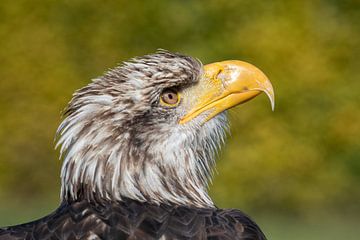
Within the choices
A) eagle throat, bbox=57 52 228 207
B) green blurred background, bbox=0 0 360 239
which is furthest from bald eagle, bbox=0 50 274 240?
green blurred background, bbox=0 0 360 239

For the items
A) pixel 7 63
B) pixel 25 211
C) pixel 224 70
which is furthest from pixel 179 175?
pixel 7 63

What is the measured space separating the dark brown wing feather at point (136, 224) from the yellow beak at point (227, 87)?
83 cm

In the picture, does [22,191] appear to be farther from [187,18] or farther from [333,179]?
[333,179]

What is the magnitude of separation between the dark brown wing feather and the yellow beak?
832 millimetres

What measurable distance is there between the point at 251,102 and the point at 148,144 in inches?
330

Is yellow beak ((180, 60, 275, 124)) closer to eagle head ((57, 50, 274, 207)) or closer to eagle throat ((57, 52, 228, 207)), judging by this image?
eagle head ((57, 50, 274, 207))

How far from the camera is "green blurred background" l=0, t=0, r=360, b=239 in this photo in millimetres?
14398

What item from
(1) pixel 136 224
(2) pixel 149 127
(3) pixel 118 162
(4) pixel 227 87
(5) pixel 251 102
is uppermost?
(4) pixel 227 87

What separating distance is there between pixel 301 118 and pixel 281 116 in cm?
27

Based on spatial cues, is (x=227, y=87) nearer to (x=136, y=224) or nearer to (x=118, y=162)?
(x=118, y=162)

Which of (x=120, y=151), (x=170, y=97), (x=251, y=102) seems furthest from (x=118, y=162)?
(x=251, y=102)

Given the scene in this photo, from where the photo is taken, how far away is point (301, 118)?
1459 cm

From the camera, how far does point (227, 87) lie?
6262 mm

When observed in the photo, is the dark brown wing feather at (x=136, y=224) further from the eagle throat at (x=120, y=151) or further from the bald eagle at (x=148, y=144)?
the eagle throat at (x=120, y=151)
